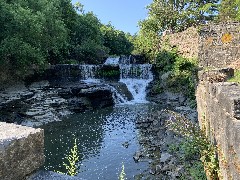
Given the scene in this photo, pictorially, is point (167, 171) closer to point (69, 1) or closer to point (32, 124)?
point (32, 124)

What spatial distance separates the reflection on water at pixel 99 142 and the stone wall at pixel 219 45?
203 inches

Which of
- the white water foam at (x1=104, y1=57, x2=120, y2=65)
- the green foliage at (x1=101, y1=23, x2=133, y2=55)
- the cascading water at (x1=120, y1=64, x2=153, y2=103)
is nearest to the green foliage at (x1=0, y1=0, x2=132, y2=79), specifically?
the white water foam at (x1=104, y1=57, x2=120, y2=65)

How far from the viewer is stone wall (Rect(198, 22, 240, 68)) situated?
16969mm

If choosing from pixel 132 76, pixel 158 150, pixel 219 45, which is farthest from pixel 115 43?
pixel 158 150

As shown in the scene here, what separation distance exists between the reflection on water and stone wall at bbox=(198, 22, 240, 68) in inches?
203

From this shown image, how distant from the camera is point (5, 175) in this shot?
1.80m

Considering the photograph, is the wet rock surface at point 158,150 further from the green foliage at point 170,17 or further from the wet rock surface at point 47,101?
the green foliage at point 170,17

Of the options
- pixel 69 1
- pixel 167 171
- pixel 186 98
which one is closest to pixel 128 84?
pixel 186 98

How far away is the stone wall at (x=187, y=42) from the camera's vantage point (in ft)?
75.8

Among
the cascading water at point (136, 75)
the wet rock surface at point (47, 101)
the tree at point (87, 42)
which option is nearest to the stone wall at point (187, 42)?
the cascading water at point (136, 75)

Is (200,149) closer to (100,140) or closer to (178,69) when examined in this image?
(100,140)

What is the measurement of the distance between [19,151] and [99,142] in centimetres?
1075

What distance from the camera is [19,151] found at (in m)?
1.91

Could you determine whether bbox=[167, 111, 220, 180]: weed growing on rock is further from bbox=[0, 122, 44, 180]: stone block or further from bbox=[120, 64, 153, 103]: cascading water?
bbox=[120, 64, 153, 103]: cascading water
